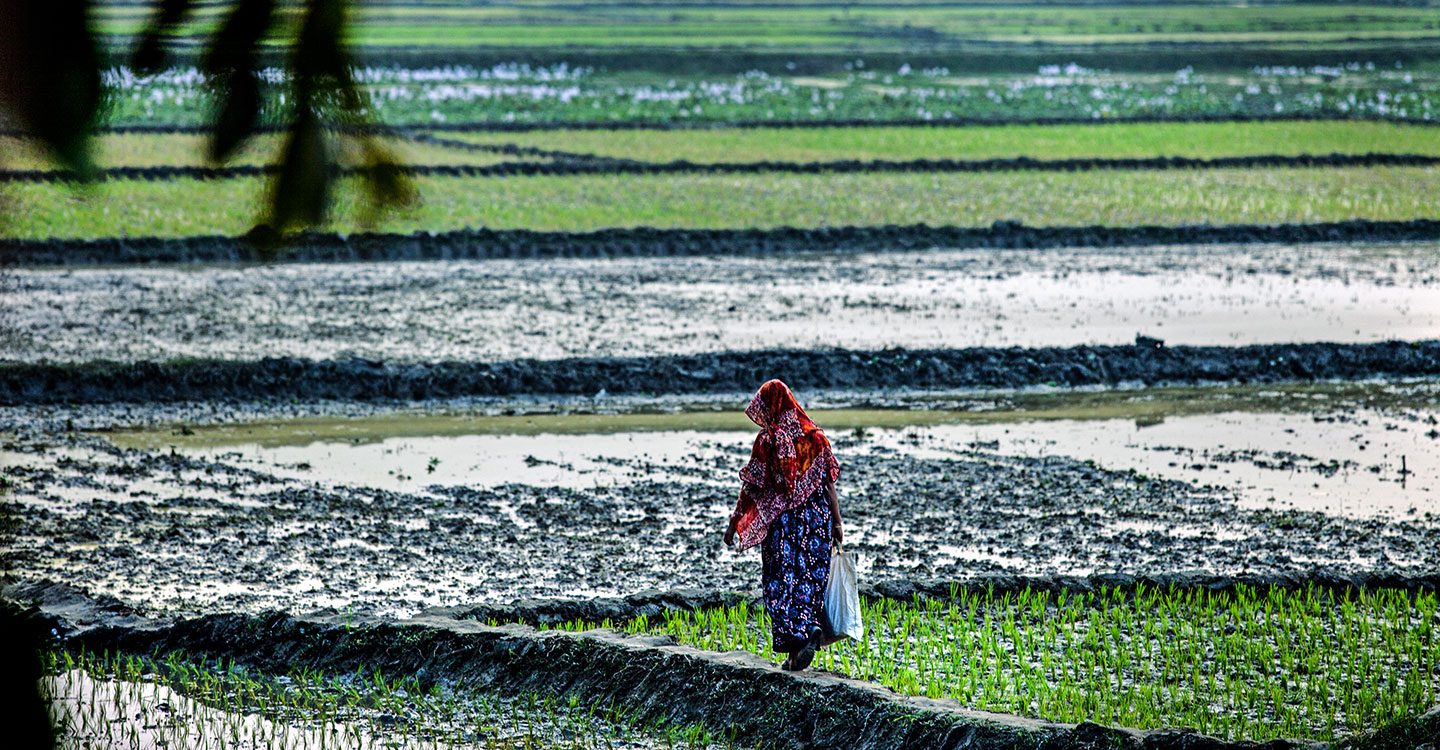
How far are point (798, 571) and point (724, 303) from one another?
31.6 ft

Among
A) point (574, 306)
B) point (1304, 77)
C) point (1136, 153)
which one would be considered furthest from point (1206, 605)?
point (1304, 77)

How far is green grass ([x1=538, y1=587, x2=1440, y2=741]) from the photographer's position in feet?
18.5

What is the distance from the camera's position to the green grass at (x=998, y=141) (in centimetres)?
2620

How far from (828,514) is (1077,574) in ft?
7.67

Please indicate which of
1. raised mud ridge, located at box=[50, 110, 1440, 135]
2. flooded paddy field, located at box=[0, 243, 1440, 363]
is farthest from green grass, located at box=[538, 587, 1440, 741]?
raised mud ridge, located at box=[50, 110, 1440, 135]

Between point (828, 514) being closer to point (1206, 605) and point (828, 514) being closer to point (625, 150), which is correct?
point (1206, 605)

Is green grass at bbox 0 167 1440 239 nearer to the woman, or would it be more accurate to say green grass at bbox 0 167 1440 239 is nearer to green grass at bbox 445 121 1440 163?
green grass at bbox 445 121 1440 163

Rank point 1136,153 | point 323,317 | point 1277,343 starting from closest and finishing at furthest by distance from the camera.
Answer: point 1277,343, point 323,317, point 1136,153

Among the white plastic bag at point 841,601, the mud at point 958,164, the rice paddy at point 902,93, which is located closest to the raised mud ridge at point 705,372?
the white plastic bag at point 841,601

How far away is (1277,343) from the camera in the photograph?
12992mm

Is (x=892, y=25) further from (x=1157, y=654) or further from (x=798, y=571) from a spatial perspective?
(x=798, y=571)

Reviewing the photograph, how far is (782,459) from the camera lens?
5.56 m

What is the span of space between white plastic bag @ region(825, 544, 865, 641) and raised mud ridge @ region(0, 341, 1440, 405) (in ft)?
21.2

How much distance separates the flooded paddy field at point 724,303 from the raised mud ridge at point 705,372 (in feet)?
2.00
